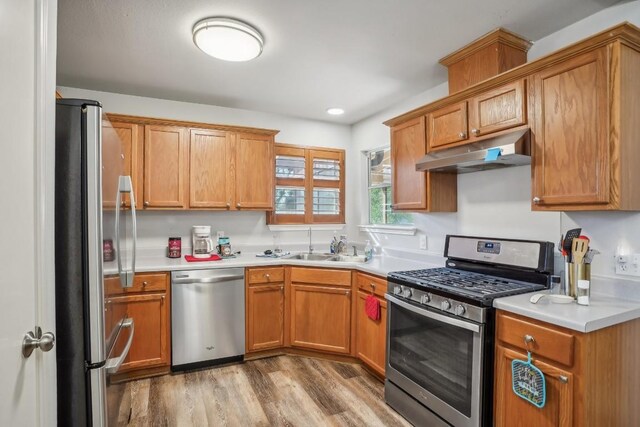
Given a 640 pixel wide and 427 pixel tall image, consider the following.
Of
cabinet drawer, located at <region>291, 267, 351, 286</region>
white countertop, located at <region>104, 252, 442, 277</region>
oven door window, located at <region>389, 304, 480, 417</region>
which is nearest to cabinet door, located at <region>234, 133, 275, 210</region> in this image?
white countertop, located at <region>104, 252, 442, 277</region>

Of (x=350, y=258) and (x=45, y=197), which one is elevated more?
(x=45, y=197)

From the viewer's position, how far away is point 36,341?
100 cm

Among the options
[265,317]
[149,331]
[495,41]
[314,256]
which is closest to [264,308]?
[265,317]

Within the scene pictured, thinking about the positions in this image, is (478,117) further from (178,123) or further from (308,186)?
(178,123)

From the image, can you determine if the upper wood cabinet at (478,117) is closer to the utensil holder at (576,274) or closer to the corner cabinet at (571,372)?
the utensil holder at (576,274)

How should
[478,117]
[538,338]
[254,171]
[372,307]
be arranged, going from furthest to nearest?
[254,171] → [372,307] → [478,117] → [538,338]

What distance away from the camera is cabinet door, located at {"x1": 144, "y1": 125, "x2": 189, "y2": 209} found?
3.05m

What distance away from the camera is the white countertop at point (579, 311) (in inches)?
56.1

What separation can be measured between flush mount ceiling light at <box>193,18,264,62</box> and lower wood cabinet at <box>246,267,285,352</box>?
1764mm

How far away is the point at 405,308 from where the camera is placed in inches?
88.4

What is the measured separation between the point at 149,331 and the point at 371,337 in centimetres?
178

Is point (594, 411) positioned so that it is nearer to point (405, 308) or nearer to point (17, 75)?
point (405, 308)

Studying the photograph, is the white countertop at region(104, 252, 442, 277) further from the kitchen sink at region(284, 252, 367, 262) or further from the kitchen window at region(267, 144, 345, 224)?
the kitchen window at region(267, 144, 345, 224)

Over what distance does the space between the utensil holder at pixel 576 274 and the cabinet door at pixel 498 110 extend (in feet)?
2.75
